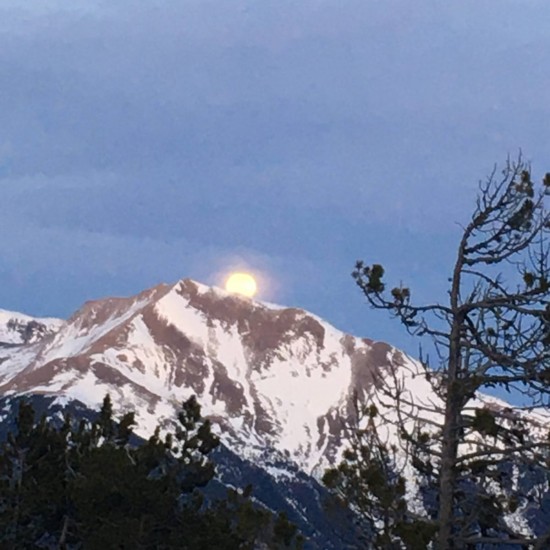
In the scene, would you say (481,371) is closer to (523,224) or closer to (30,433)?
(523,224)

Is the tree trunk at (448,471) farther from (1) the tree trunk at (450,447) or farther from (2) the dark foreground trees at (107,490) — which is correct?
(2) the dark foreground trees at (107,490)

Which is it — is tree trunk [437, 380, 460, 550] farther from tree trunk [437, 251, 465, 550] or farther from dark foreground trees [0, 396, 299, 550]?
dark foreground trees [0, 396, 299, 550]

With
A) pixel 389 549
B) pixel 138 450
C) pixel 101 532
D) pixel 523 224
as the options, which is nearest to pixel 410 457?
pixel 389 549

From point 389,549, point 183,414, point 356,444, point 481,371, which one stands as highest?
point 183,414

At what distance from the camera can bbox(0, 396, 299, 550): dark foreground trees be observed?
3575 centimetres

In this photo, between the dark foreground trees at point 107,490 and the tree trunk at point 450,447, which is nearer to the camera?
the tree trunk at point 450,447

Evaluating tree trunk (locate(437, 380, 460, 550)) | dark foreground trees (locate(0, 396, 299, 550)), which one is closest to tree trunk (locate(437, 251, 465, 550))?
tree trunk (locate(437, 380, 460, 550))

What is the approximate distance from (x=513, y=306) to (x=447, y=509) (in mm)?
3482

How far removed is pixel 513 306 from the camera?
17625 millimetres

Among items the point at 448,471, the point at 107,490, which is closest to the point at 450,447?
the point at 448,471

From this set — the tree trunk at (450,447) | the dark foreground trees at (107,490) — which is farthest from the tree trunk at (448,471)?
the dark foreground trees at (107,490)

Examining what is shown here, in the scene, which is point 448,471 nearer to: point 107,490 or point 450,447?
point 450,447

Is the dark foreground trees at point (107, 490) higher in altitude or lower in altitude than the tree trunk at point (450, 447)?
higher

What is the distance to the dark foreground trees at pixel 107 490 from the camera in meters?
35.8
